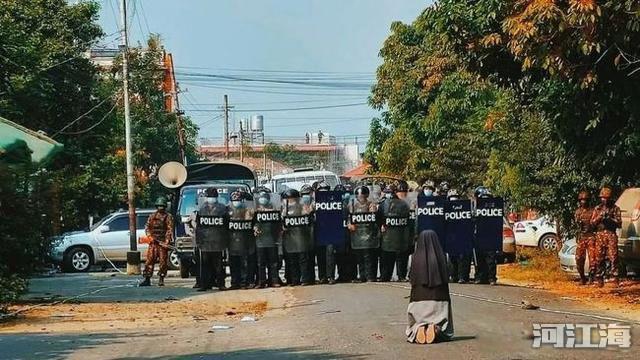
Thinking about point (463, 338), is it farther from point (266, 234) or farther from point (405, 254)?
point (266, 234)

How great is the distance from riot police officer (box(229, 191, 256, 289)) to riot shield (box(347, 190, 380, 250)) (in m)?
2.00

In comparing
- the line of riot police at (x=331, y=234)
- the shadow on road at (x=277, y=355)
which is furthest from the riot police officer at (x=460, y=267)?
the shadow on road at (x=277, y=355)

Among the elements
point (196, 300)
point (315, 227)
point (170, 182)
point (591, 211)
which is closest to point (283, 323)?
point (196, 300)

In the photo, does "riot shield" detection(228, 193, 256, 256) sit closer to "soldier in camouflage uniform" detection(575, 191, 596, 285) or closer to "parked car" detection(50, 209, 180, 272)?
"soldier in camouflage uniform" detection(575, 191, 596, 285)

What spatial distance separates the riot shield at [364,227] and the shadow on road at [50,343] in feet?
23.4

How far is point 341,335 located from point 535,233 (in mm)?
21874

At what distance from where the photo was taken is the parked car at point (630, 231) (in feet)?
62.2

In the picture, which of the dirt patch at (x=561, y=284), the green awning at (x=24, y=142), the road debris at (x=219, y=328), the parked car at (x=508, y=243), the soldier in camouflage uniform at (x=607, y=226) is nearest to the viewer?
the road debris at (x=219, y=328)

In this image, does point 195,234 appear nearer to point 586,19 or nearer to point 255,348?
point 255,348

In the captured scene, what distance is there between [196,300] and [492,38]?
7384 millimetres

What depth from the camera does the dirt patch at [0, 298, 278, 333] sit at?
14.6m

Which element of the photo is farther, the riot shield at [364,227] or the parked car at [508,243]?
the parked car at [508,243]

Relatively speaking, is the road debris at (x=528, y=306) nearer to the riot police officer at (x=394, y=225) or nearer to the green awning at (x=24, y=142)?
the riot police officer at (x=394, y=225)

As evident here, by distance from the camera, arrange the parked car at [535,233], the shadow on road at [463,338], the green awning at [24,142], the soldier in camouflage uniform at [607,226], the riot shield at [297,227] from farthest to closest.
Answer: the parked car at [535,233], the riot shield at [297,227], the soldier in camouflage uniform at [607,226], the green awning at [24,142], the shadow on road at [463,338]
